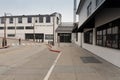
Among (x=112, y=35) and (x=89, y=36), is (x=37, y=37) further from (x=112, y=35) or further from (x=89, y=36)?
(x=112, y=35)

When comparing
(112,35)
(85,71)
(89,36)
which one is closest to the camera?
(85,71)

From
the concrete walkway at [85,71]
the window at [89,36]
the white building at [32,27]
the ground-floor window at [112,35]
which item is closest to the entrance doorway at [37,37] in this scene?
the white building at [32,27]

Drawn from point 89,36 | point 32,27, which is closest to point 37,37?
point 32,27

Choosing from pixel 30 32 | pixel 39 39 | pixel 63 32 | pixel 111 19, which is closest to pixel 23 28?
pixel 30 32

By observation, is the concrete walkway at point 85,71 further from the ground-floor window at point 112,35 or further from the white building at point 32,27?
the white building at point 32,27

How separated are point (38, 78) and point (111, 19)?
7.18 metres

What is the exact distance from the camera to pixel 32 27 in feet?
252

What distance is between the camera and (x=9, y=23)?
261 ft

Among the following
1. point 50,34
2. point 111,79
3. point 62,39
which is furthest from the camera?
point 50,34

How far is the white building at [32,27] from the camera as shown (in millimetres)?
75750

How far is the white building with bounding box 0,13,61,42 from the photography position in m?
75.8

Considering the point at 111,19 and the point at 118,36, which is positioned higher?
the point at 111,19

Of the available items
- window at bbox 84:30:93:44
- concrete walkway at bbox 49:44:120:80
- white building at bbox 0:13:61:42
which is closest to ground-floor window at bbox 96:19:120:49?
concrete walkway at bbox 49:44:120:80

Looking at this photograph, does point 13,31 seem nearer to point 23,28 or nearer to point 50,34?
point 23,28
